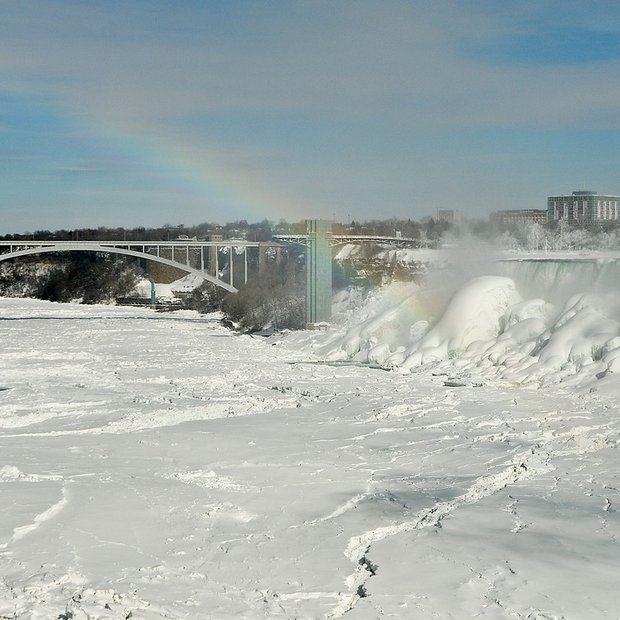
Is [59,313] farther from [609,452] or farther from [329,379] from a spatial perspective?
[609,452]

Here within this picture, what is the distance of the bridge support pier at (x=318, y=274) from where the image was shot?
36.5 metres

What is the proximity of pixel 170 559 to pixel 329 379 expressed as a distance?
1285 centimetres

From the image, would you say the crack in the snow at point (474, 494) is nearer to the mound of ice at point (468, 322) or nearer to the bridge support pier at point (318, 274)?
the mound of ice at point (468, 322)

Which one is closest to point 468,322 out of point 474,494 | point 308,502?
point 474,494

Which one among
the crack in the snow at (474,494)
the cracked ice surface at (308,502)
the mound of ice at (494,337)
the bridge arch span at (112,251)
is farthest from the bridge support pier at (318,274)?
the crack in the snow at (474,494)

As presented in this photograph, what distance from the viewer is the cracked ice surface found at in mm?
6965

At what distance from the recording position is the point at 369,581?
24.0 feet

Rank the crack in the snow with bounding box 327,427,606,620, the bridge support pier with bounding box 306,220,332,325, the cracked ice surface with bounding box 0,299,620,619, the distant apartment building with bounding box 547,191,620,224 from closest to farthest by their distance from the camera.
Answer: the cracked ice surface with bounding box 0,299,620,619
the crack in the snow with bounding box 327,427,606,620
the bridge support pier with bounding box 306,220,332,325
the distant apartment building with bounding box 547,191,620,224

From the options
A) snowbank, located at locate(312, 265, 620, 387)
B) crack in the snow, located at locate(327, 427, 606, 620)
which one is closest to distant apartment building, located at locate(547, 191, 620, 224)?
snowbank, located at locate(312, 265, 620, 387)

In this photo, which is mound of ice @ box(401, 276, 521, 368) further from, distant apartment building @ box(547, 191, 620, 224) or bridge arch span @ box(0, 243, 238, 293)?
bridge arch span @ box(0, 243, 238, 293)

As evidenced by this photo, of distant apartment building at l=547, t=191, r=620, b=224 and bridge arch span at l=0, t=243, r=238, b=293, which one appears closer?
distant apartment building at l=547, t=191, r=620, b=224

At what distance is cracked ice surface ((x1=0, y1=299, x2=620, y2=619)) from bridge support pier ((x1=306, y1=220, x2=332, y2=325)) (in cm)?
1739

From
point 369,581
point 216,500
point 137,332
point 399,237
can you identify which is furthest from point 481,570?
point 399,237

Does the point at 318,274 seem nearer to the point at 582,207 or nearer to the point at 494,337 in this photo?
the point at 494,337
